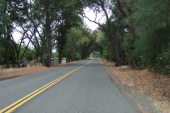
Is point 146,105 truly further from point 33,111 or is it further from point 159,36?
point 159,36

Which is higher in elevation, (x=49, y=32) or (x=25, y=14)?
(x=25, y=14)

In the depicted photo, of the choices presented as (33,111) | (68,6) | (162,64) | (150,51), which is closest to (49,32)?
(68,6)

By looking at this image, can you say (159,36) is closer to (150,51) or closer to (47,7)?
(150,51)

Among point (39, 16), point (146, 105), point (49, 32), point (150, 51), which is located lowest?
point (146, 105)

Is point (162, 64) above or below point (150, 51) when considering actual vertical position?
below

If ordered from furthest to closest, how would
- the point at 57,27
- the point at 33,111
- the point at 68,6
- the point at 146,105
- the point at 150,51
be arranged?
the point at 57,27 → the point at 68,6 → the point at 150,51 → the point at 146,105 → the point at 33,111

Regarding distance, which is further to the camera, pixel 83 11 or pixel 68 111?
pixel 83 11

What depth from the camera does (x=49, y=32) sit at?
3139 cm

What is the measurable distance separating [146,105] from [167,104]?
0.72m

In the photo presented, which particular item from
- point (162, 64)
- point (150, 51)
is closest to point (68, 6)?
point (150, 51)

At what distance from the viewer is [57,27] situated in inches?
1446

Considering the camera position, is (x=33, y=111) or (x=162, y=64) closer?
(x=33, y=111)

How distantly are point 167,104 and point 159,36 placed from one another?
4843 millimetres

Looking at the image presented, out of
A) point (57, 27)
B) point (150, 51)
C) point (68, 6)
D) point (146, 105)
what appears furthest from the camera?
point (57, 27)
